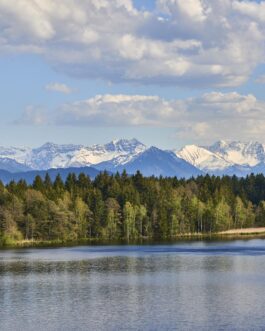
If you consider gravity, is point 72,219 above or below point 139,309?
above

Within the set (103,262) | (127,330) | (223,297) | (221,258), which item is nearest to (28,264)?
(103,262)

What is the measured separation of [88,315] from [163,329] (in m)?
10.4

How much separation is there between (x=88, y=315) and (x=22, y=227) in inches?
4682

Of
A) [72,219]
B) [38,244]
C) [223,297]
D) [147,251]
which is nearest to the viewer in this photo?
[223,297]

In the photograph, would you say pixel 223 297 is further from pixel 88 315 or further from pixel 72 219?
pixel 72 219

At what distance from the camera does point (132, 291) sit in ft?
284

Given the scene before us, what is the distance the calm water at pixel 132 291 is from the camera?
220 ft

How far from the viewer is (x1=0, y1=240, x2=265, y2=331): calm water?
220ft

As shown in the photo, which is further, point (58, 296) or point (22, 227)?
point (22, 227)

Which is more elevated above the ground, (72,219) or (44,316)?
(72,219)

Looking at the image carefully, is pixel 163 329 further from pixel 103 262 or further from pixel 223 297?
pixel 103 262

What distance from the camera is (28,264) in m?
122

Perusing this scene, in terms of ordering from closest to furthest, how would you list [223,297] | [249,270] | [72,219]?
[223,297] < [249,270] < [72,219]

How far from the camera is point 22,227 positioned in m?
187
